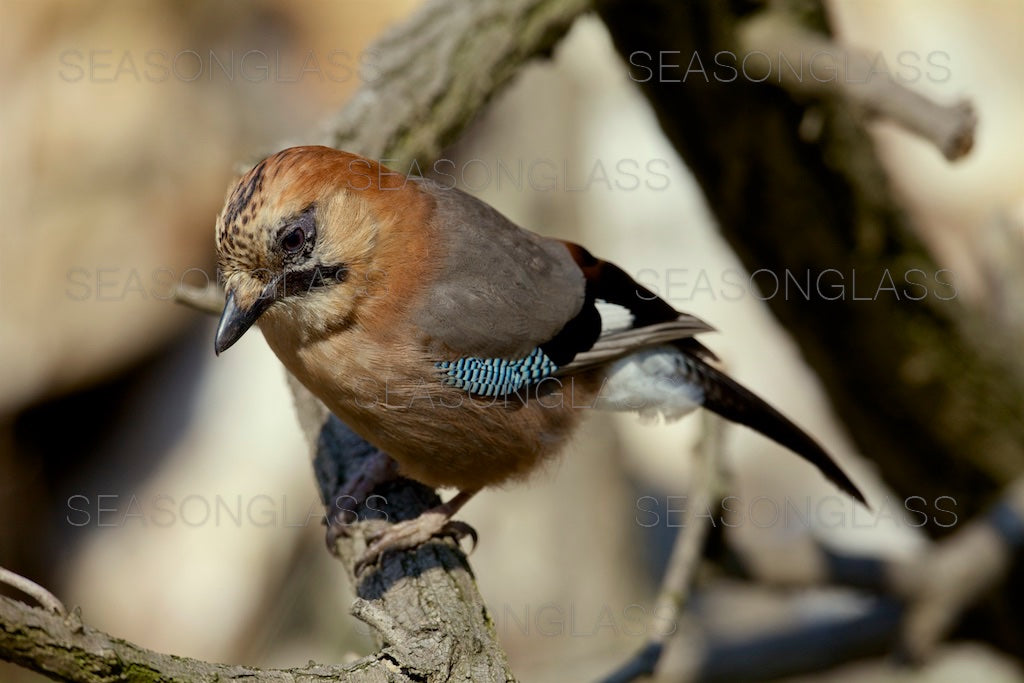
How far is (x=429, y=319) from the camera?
12.6 feet

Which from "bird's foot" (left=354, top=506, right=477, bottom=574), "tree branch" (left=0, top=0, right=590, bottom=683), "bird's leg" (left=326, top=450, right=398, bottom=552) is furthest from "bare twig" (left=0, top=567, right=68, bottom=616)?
"bird's leg" (left=326, top=450, right=398, bottom=552)

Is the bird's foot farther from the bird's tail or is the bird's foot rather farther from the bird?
the bird's tail

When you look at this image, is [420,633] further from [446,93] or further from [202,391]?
[202,391]

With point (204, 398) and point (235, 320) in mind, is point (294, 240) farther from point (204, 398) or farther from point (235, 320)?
point (204, 398)

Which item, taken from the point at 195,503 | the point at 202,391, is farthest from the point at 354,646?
the point at 202,391

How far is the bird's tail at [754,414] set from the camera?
4590 mm

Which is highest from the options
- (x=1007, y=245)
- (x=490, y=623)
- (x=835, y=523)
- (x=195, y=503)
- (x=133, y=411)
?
(x=490, y=623)

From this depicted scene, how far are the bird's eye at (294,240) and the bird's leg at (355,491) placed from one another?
96cm

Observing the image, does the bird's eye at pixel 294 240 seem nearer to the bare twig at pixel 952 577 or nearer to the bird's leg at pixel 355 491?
the bird's leg at pixel 355 491

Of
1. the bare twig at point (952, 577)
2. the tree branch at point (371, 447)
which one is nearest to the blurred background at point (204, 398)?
the bare twig at point (952, 577)

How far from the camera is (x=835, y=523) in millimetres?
9211

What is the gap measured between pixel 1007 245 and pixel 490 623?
4.51 m

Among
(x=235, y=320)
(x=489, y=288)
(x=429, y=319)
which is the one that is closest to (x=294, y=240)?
(x=235, y=320)

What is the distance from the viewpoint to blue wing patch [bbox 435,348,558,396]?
3898 millimetres
